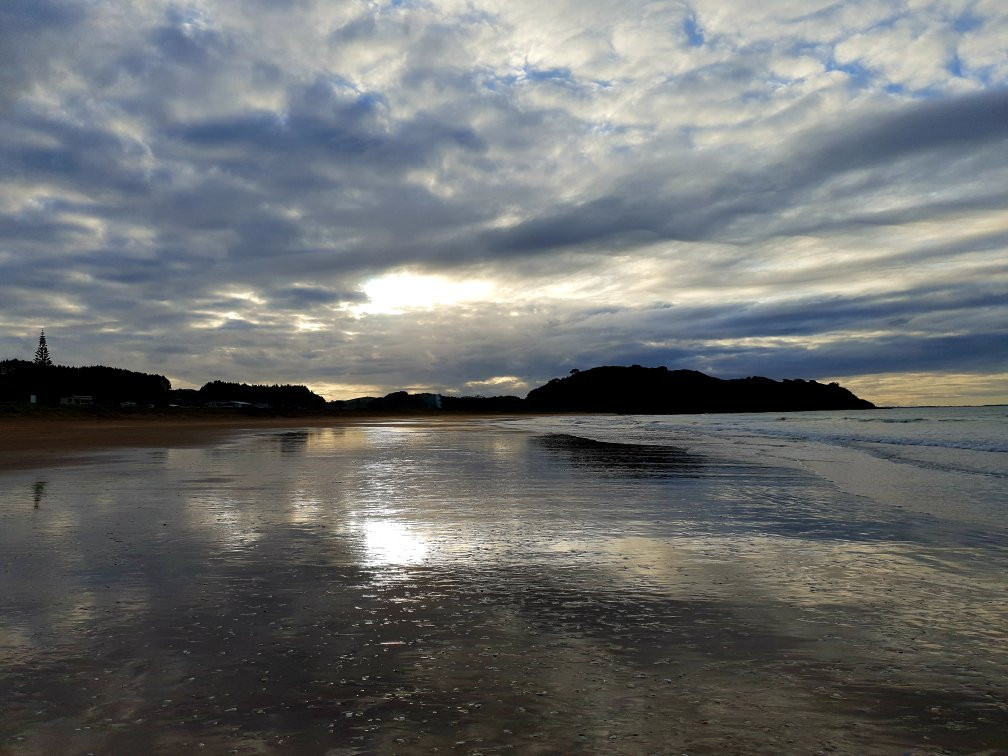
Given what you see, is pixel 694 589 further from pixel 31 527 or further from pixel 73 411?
pixel 73 411

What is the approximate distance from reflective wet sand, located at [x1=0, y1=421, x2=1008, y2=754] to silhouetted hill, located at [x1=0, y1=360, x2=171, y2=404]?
10478 cm

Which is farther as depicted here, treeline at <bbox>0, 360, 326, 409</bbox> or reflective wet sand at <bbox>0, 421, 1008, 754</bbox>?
treeline at <bbox>0, 360, 326, 409</bbox>

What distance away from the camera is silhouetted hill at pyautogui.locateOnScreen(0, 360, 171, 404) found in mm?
97438

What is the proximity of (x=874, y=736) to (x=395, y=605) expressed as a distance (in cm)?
370

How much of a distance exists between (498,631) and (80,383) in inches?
4866

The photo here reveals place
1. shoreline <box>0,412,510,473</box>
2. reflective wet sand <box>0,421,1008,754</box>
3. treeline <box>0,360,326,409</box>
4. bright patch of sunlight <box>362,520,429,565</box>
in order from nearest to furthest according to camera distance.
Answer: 1. reflective wet sand <box>0,421,1008,754</box>
2. bright patch of sunlight <box>362,520,429,565</box>
3. shoreline <box>0,412,510,473</box>
4. treeline <box>0,360,326,409</box>

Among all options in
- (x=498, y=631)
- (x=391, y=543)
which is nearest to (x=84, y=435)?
(x=391, y=543)

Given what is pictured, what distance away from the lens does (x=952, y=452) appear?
2500cm

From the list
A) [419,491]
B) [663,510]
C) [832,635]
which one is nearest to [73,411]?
[419,491]

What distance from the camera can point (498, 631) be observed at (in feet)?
16.5

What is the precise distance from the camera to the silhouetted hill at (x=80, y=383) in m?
97.4

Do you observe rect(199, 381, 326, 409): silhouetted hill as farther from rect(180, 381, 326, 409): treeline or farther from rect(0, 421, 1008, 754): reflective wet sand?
rect(0, 421, 1008, 754): reflective wet sand

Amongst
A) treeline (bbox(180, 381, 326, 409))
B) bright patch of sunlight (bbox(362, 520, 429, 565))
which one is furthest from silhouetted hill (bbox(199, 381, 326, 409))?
bright patch of sunlight (bbox(362, 520, 429, 565))

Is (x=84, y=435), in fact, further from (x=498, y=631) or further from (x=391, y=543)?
(x=498, y=631)
